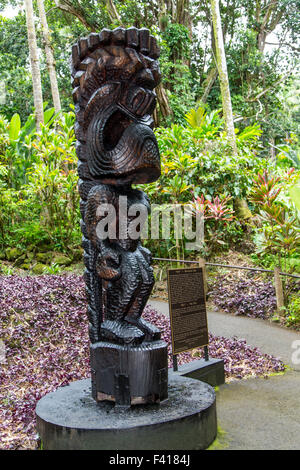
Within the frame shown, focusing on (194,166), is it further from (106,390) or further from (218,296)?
(106,390)

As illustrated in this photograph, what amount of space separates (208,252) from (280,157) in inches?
172

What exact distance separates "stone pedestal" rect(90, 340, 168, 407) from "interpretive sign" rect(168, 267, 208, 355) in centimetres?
101

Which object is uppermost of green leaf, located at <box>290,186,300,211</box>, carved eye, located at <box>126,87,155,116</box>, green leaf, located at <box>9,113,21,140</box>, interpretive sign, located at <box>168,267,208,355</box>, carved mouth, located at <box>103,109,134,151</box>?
green leaf, located at <box>9,113,21,140</box>

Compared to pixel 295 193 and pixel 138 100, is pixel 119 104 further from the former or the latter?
pixel 295 193

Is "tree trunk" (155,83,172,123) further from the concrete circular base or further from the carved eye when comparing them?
the concrete circular base

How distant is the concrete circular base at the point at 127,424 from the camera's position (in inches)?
99.4

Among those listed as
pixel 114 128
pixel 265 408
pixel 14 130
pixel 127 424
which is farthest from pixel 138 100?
pixel 14 130

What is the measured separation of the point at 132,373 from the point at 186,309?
4.45ft

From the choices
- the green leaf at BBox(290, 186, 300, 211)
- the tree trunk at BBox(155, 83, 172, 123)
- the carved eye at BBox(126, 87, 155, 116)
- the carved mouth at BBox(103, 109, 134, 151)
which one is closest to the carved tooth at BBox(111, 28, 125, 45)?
the carved eye at BBox(126, 87, 155, 116)

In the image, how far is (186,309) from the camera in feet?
13.5

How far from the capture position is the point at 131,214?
10.2 ft

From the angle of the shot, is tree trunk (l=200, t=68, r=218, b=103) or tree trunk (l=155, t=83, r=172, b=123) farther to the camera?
tree trunk (l=200, t=68, r=218, b=103)

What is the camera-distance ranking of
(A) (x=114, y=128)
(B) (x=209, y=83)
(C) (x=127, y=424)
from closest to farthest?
1. (C) (x=127, y=424)
2. (A) (x=114, y=128)
3. (B) (x=209, y=83)

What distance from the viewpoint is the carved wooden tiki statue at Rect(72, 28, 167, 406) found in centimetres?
297
